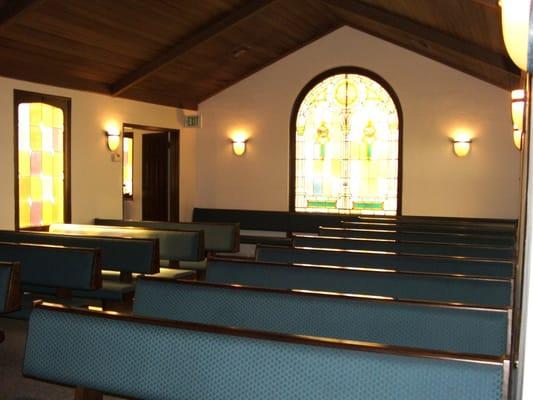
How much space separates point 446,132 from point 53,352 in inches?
274

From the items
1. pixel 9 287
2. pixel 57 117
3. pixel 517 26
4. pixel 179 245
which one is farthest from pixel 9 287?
pixel 57 117

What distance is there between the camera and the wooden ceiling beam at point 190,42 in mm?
7051

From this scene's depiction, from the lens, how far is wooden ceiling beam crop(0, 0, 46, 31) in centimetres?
541

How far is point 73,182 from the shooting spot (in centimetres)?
722

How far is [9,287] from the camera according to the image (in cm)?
335

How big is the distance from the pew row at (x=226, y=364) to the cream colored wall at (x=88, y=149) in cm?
444

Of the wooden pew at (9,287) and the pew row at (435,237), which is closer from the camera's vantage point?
the wooden pew at (9,287)

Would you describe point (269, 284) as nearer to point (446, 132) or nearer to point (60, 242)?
point (60, 242)

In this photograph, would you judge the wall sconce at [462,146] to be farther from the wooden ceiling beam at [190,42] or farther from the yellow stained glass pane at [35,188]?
the yellow stained glass pane at [35,188]

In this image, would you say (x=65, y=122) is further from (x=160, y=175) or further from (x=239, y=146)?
(x=239, y=146)

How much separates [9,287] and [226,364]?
6.17 ft

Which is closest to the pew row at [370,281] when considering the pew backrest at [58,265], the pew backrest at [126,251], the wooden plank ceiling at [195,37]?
the pew backrest at [58,265]

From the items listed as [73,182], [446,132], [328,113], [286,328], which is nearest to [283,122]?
[328,113]

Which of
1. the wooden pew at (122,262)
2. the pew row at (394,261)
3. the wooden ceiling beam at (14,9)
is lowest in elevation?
the wooden pew at (122,262)
